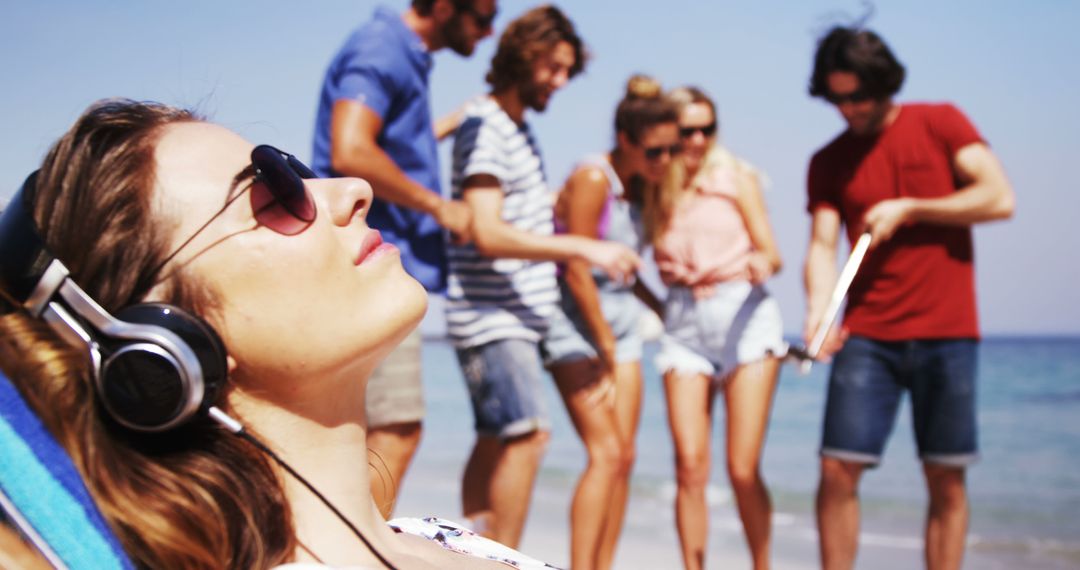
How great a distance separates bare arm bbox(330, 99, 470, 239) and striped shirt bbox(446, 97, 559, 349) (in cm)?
57

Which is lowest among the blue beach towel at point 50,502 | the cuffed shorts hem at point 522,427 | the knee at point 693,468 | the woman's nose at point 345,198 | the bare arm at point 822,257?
the knee at point 693,468

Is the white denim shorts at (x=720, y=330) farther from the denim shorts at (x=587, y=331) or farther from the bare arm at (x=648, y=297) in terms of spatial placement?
the bare arm at (x=648, y=297)

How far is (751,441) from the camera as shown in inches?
181

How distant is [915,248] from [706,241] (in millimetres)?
931

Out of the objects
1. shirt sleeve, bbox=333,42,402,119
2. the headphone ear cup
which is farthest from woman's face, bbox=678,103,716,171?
the headphone ear cup

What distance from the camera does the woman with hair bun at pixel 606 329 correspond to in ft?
14.7

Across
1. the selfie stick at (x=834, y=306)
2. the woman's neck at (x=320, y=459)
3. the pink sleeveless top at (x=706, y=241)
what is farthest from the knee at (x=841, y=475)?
the woman's neck at (x=320, y=459)

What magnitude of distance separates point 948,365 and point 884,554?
3.51 m

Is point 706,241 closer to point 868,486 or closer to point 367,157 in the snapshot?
point 367,157

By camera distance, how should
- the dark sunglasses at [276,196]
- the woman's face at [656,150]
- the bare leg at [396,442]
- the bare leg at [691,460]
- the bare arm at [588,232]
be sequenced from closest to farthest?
1. the dark sunglasses at [276,196]
2. the bare leg at [396,442]
3. the bare arm at [588,232]
4. the bare leg at [691,460]
5. the woman's face at [656,150]

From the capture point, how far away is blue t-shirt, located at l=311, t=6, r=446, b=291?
354 cm

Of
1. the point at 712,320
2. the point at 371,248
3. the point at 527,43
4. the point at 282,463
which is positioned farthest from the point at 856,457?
the point at 282,463

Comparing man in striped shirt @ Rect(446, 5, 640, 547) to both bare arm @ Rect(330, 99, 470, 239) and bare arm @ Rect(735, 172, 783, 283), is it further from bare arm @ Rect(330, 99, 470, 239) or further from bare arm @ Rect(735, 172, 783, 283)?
bare arm @ Rect(735, 172, 783, 283)

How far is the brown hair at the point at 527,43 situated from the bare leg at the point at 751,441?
1.41 meters
